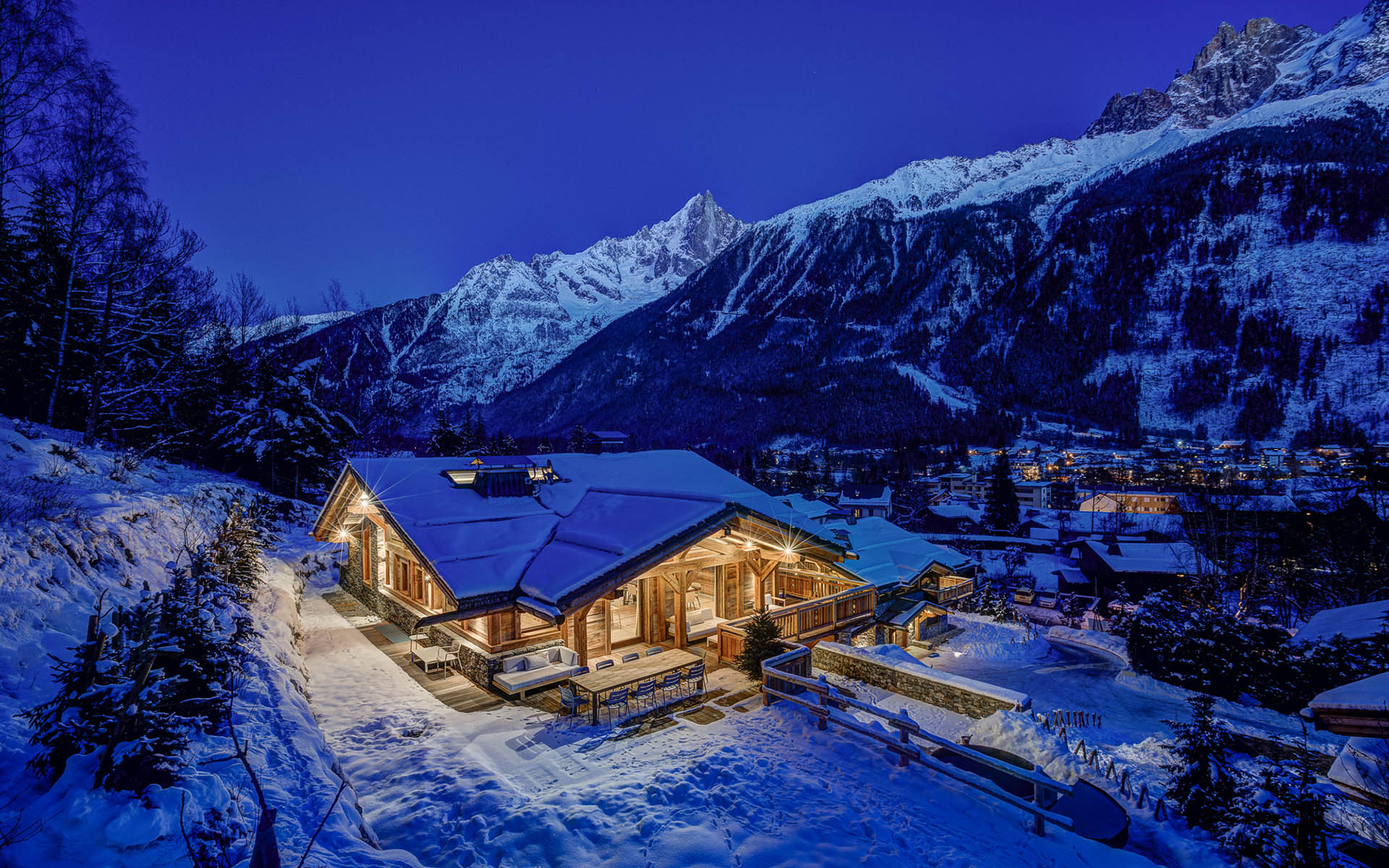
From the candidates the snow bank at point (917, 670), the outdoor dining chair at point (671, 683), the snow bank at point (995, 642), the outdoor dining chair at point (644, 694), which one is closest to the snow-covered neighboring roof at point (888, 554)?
the snow bank at point (995, 642)

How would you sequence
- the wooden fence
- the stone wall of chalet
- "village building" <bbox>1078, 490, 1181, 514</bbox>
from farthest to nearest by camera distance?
"village building" <bbox>1078, 490, 1181, 514</bbox> → the stone wall of chalet → the wooden fence

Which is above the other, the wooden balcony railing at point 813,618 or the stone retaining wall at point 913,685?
the wooden balcony railing at point 813,618

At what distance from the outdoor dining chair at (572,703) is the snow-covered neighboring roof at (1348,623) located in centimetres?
1653

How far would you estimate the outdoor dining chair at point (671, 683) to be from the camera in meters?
11.3

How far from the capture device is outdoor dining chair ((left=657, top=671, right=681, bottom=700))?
1127 cm

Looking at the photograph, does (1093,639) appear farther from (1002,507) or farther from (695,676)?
(1002,507)

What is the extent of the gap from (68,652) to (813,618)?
13777 millimetres

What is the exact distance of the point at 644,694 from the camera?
35.6ft

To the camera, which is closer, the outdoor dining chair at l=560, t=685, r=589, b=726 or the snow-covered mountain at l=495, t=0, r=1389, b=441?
the outdoor dining chair at l=560, t=685, r=589, b=726

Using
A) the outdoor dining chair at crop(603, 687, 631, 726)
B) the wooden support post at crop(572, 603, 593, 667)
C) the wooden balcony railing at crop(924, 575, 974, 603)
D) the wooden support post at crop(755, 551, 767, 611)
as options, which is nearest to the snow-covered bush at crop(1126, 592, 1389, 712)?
the wooden balcony railing at crop(924, 575, 974, 603)

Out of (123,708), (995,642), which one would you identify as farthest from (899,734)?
(995,642)

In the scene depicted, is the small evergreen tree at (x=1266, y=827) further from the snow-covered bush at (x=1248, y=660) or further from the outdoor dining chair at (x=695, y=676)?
the snow-covered bush at (x=1248, y=660)

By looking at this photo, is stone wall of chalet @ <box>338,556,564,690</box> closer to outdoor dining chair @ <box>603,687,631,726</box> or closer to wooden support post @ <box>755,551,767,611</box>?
outdoor dining chair @ <box>603,687,631,726</box>

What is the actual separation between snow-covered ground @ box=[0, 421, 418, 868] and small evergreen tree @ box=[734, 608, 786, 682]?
25.7ft
